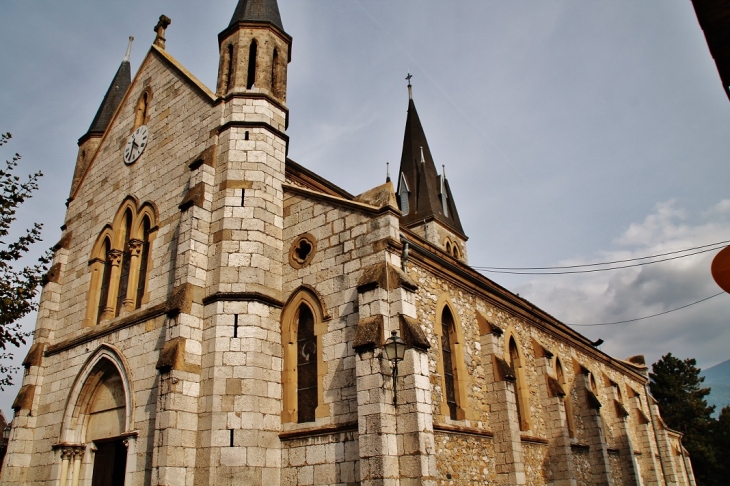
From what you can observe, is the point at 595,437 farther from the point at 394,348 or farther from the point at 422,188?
the point at 422,188

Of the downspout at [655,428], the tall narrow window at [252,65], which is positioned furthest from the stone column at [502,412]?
the downspout at [655,428]

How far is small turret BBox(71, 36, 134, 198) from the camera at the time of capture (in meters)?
19.3

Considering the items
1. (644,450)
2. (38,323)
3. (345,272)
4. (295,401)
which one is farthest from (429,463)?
(644,450)

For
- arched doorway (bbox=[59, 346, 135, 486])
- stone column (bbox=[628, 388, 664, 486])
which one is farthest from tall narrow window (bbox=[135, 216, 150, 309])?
stone column (bbox=[628, 388, 664, 486])

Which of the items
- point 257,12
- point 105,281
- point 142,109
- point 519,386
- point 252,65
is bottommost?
point 519,386

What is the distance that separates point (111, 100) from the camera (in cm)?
2047

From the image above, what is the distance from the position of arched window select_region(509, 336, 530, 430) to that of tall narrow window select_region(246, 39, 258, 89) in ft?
35.2

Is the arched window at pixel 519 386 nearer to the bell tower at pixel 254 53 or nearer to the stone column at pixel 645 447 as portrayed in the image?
the bell tower at pixel 254 53

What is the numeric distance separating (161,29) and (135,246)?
24.5 ft

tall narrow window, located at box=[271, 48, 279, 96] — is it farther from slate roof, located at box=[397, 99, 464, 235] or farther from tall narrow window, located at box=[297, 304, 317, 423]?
slate roof, located at box=[397, 99, 464, 235]

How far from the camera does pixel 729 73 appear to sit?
20.3 feet

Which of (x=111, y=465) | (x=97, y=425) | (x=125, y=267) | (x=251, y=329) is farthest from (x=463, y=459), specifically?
(x=125, y=267)

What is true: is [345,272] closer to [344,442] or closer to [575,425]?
[344,442]

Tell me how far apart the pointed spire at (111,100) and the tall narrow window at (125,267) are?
5480 mm
